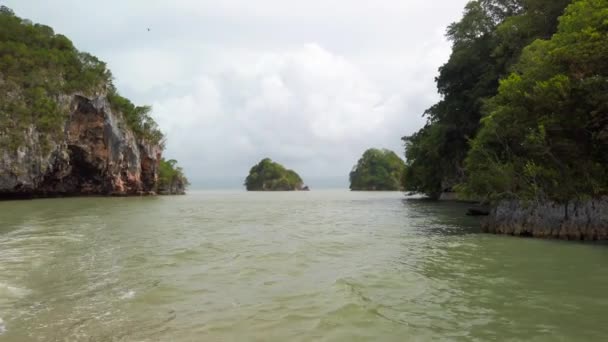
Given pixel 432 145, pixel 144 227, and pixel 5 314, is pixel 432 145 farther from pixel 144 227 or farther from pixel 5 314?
pixel 5 314

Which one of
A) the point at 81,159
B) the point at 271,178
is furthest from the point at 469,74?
the point at 271,178

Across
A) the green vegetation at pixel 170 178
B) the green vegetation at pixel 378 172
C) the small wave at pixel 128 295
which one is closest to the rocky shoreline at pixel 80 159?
the green vegetation at pixel 170 178

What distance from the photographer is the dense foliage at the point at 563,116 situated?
12070 millimetres

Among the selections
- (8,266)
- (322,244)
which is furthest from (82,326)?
(322,244)

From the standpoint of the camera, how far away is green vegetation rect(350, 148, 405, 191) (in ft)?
425

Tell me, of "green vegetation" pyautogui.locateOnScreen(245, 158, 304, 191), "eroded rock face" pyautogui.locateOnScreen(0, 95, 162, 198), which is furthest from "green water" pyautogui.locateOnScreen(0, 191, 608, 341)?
"green vegetation" pyautogui.locateOnScreen(245, 158, 304, 191)

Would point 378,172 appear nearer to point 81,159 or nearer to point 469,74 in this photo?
point 81,159

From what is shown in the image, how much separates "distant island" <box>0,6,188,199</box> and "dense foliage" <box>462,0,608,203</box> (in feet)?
A: 132

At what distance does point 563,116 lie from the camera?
13.3m

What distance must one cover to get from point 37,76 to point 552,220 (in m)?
46.4

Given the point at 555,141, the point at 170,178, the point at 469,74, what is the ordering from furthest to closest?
the point at 170,178
the point at 469,74
the point at 555,141

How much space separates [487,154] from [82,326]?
15823 mm

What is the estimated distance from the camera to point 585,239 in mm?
13180

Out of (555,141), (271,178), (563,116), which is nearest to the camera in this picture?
(563,116)
